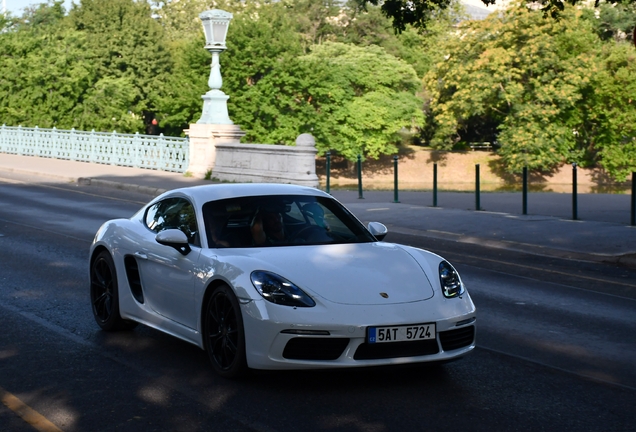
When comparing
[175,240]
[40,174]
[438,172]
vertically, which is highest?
[175,240]

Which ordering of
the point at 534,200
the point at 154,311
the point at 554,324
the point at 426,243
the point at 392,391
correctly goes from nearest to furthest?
1. the point at 392,391
2. the point at 154,311
3. the point at 554,324
4. the point at 426,243
5. the point at 534,200

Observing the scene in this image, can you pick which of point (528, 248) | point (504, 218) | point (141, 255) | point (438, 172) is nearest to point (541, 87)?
point (438, 172)

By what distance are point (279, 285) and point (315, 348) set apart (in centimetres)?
46

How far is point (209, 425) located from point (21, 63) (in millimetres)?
52900

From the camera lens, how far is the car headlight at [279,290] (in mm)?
6070

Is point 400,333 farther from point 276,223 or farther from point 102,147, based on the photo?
point 102,147

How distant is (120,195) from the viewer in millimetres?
25688

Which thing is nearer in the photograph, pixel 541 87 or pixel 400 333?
pixel 400 333

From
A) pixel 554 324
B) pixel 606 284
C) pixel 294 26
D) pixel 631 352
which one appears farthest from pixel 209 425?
pixel 294 26

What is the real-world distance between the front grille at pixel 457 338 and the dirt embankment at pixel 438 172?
186ft

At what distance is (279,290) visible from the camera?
20.2 feet

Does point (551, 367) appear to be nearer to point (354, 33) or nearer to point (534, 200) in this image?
point (534, 200)

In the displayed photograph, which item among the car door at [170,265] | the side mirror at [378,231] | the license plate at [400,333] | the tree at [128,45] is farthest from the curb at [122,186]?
the tree at [128,45]

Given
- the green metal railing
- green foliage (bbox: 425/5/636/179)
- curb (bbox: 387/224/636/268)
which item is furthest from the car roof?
green foliage (bbox: 425/5/636/179)
